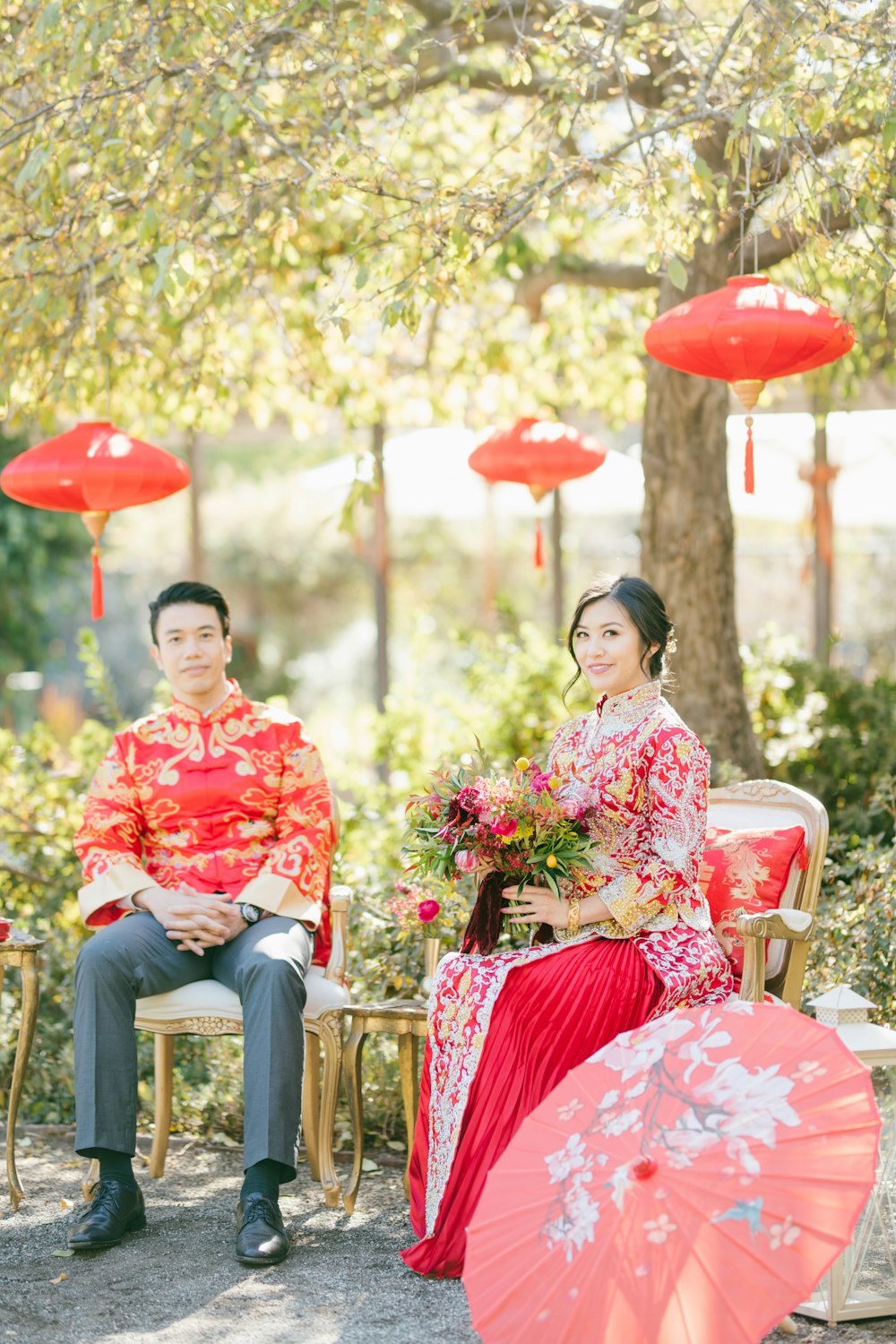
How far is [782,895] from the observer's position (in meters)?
3.73

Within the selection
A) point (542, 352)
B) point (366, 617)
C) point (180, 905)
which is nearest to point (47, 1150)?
point (180, 905)

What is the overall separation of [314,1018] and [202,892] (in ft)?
1.65

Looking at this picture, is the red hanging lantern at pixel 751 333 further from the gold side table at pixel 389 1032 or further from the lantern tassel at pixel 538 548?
the lantern tassel at pixel 538 548

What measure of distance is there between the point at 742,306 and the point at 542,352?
371cm

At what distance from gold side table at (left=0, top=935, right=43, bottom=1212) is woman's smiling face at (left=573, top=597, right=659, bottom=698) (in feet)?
5.57

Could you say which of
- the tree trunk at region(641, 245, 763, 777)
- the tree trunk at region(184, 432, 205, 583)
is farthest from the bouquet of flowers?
the tree trunk at region(184, 432, 205, 583)

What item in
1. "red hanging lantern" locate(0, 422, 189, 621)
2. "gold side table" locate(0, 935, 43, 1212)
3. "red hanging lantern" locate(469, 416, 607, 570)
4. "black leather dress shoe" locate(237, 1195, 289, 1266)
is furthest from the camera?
Answer: "red hanging lantern" locate(469, 416, 607, 570)

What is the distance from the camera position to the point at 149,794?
4.02m

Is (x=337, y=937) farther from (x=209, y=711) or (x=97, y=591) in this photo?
(x=97, y=591)

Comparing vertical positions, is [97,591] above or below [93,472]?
below

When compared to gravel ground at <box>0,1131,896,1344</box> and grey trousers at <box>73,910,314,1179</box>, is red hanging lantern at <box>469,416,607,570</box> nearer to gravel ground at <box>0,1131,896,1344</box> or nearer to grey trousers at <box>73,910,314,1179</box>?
grey trousers at <box>73,910,314,1179</box>

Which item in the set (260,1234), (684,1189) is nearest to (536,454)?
(260,1234)

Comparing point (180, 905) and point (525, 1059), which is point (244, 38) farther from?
point (525, 1059)

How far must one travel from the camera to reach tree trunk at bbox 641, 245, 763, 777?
18.5 ft
